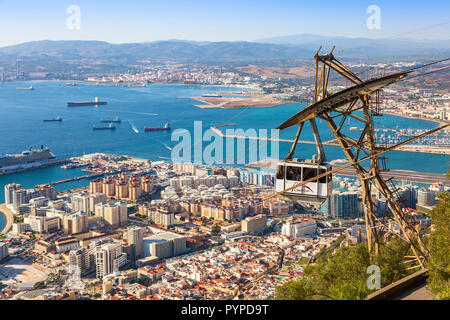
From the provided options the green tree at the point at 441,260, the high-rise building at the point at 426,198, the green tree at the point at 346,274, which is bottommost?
the high-rise building at the point at 426,198

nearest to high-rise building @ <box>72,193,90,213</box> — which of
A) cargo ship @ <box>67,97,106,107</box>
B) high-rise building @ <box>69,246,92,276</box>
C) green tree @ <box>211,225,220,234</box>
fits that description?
green tree @ <box>211,225,220,234</box>

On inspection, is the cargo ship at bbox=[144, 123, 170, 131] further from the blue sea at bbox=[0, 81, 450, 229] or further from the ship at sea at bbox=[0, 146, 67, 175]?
A: the ship at sea at bbox=[0, 146, 67, 175]

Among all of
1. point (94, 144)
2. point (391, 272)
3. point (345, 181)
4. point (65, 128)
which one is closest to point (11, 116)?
point (65, 128)

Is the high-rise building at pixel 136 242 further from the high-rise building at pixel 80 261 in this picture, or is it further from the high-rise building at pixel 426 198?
the high-rise building at pixel 426 198

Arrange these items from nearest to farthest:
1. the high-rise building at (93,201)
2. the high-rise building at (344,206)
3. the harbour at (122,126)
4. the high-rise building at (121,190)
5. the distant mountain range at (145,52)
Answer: the high-rise building at (344,206)
the high-rise building at (93,201)
the high-rise building at (121,190)
the harbour at (122,126)
the distant mountain range at (145,52)

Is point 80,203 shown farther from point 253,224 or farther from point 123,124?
point 123,124

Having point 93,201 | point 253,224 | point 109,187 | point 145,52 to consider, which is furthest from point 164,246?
point 145,52

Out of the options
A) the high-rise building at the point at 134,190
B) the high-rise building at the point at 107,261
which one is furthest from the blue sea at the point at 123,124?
the high-rise building at the point at 107,261
